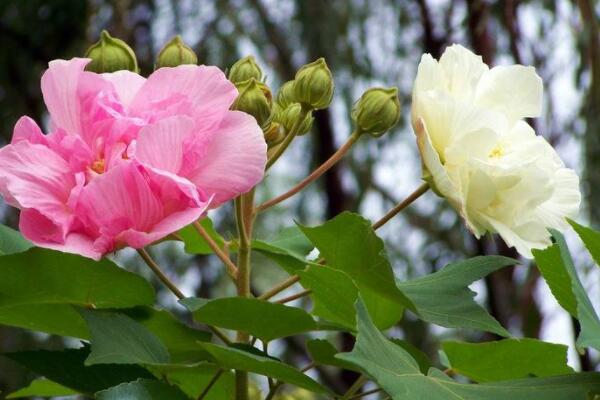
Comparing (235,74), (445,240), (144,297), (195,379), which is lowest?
(445,240)

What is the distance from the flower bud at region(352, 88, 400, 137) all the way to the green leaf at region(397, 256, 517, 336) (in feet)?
0.41

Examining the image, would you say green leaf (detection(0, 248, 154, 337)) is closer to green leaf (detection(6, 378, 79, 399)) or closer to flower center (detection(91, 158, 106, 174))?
flower center (detection(91, 158, 106, 174))

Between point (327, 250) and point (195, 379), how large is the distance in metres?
0.17

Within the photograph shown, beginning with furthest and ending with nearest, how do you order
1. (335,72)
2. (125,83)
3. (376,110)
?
1. (335,72)
2. (376,110)
3. (125,83)

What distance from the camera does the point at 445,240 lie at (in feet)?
10.2

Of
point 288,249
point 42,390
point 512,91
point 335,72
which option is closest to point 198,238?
point 288,249

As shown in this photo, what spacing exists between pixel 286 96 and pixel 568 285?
0.85 feet

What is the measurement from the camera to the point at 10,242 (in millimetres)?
841

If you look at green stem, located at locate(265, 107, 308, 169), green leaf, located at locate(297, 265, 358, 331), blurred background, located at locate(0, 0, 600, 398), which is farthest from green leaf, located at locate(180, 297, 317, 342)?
blurred background, located at locate(0, 0, 600, 398)

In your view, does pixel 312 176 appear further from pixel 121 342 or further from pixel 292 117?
pixel 121 342

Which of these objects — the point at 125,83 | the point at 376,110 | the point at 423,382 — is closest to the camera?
the point at 423,382

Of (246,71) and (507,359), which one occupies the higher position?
(246,71)

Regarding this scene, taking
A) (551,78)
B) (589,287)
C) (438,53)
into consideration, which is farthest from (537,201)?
(551,78)

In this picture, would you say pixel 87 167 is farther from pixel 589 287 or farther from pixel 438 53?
pixel 438 53
